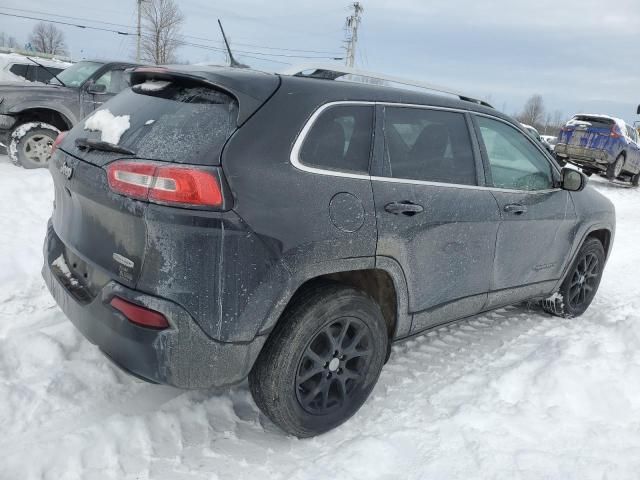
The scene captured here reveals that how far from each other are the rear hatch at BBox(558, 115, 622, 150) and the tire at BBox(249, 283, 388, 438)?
1429 centimetres

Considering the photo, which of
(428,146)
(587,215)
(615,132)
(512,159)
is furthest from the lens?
(615,132)

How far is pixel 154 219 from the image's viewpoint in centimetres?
208

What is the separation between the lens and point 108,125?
2.51 metres

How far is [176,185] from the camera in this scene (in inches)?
81.8

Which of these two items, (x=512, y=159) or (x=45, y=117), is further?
(x=45, y=117)

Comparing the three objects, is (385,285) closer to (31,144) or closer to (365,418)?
(365,418)

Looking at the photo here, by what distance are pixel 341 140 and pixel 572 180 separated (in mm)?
2176

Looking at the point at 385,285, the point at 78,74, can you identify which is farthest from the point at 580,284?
the point at 78,74

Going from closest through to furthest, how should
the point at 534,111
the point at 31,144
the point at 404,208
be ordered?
1. the point at 404,208
2. the point at 31,144
3. the point at 534,111

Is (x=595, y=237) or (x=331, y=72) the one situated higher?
(x=331, y=72)

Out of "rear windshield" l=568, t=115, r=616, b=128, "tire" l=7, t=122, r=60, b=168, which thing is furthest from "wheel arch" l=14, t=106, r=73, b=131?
"rear windshield" l=568, t=115, r=616, b=128

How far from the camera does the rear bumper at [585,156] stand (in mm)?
14484

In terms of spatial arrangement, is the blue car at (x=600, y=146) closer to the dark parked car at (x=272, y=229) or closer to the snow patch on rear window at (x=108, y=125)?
the dark parked car at (x=272, y=229)

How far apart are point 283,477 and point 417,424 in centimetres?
83
